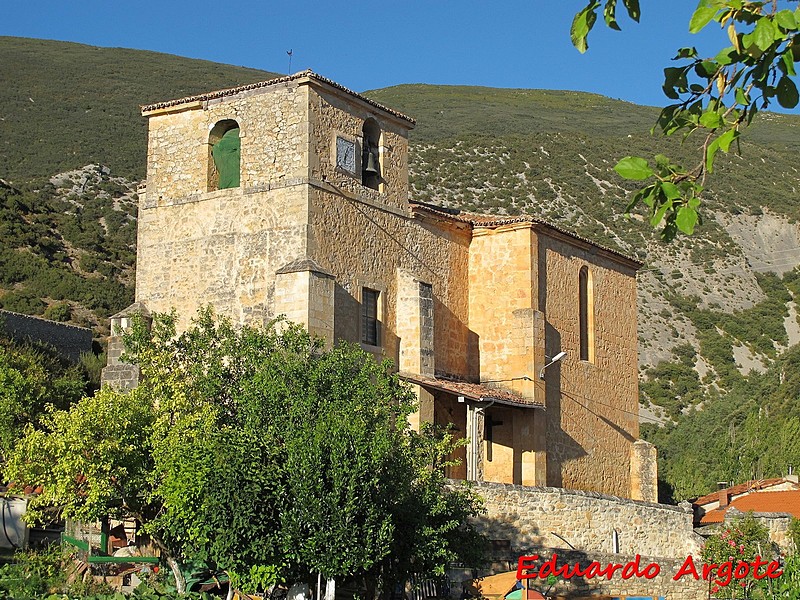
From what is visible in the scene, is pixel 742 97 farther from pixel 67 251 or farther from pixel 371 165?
Result: pixel 67 251

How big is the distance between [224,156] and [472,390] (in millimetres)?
7616

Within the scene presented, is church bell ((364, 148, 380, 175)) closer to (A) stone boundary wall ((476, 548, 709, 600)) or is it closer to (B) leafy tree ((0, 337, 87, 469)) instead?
(B) leafy tree ((0, 337, 87, 469))

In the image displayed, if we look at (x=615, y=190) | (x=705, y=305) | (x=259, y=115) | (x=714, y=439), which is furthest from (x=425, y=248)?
(x=615, y=190)

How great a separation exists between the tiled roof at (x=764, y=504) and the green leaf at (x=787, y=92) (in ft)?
96.6

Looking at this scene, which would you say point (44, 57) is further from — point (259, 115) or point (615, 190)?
point (259, 115)

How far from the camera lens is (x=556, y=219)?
66.9 meters

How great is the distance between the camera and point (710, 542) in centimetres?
2712

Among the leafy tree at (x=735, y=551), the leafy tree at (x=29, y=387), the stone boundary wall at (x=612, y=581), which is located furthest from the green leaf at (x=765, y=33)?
the leafy tree at (x=735, y=551)

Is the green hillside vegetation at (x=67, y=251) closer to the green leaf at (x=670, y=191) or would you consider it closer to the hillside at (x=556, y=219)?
the hillside at (x=556, y=219)

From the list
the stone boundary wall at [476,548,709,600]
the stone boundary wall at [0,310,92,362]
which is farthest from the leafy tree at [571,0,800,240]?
the stone boundary wall at [0,310,92,362]

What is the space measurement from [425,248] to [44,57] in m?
75.9

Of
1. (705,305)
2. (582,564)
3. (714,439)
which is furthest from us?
(705,305)

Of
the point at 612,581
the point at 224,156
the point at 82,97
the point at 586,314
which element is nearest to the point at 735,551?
the point at 612,581

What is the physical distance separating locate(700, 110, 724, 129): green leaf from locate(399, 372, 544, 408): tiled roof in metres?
19.6
